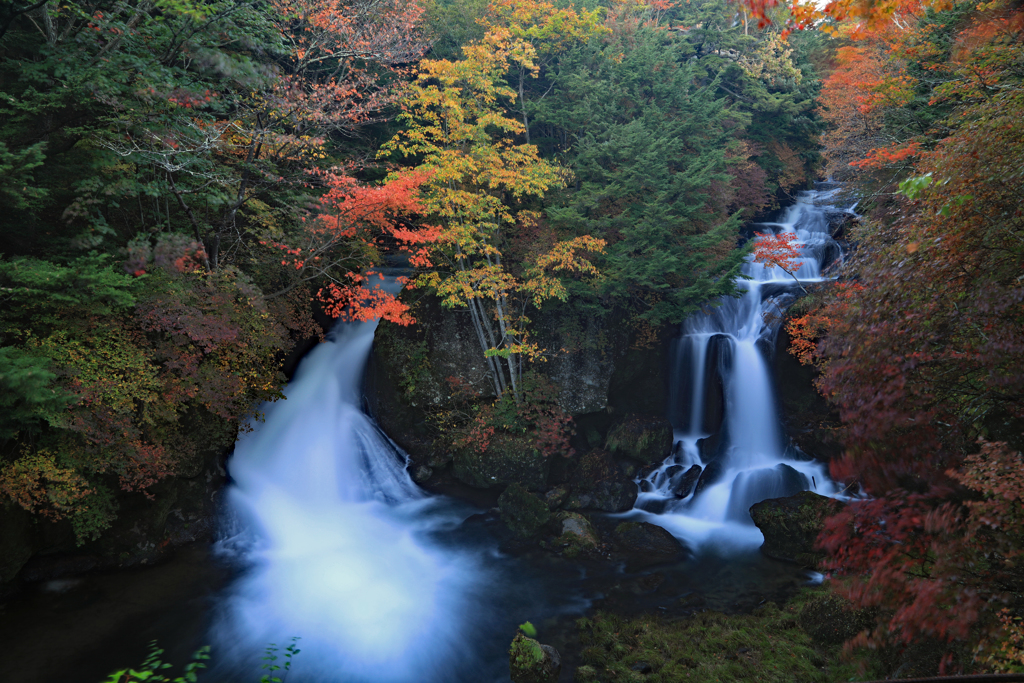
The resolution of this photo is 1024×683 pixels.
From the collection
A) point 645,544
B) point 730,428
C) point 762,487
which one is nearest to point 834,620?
point 645,544

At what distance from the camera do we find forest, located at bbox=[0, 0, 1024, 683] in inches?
194

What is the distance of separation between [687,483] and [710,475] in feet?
1.97

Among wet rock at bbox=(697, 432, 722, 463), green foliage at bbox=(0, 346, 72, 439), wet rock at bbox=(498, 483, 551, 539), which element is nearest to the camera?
green foliage at bbox=(0, 346, 72, 439)

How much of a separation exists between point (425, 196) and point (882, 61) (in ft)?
43.0

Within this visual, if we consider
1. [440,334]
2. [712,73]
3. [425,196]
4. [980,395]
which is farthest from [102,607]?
[712,73]

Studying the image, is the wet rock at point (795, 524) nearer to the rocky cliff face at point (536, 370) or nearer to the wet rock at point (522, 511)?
the rocky cliff face at point (536, 370)

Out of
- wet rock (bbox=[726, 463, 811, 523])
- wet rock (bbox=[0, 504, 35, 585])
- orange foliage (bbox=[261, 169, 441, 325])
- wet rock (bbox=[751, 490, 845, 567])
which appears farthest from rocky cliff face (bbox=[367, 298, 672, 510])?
wet rock (bbox=[0, 504, 35, 585])

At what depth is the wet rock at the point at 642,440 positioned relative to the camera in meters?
12.7

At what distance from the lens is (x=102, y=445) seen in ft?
24.2

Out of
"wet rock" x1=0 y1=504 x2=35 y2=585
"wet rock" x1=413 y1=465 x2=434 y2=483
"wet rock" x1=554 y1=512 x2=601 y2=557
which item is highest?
"wet rock" x1=0 y1=504 x2=35 y2=585

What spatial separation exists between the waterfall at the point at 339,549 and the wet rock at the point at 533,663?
1027mm

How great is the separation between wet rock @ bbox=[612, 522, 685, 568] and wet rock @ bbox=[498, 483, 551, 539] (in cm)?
161

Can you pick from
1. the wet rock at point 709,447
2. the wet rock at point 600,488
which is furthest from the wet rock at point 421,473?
the wet rock at point 709,447

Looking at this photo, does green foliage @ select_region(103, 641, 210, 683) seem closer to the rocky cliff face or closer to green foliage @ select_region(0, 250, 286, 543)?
green foliage @ select_region(0, 250, 286, 543)
